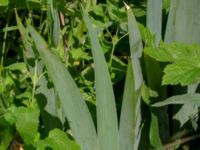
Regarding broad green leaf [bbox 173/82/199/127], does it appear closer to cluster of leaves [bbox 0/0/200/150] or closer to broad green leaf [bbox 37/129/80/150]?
cluster of leaves [bbox 0/0/200/150]

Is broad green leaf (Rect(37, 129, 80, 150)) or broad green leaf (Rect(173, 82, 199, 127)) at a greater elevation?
broad green leaf (Rect(37, 129, 80, 150))

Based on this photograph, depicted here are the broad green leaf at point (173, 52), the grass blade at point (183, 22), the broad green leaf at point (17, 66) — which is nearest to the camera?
the broad green leaf at point (173, 52)

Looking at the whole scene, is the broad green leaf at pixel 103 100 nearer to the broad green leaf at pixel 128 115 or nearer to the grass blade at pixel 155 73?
the broad green leaf at pixel 128 115

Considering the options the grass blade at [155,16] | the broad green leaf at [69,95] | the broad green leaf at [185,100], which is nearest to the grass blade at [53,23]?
the broad green leaf at [69,95]

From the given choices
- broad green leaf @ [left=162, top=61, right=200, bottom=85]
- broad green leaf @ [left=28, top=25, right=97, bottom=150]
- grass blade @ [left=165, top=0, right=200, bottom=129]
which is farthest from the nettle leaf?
broad green leaf @ [left=28, top=25, right=97, bottom=150]

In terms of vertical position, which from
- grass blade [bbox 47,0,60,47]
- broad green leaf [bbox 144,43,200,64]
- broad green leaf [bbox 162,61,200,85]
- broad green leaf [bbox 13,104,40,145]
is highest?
grass blade [bbox 47,0,60,47]

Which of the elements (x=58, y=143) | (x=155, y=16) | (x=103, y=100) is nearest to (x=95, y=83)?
(x=103, y=100)
